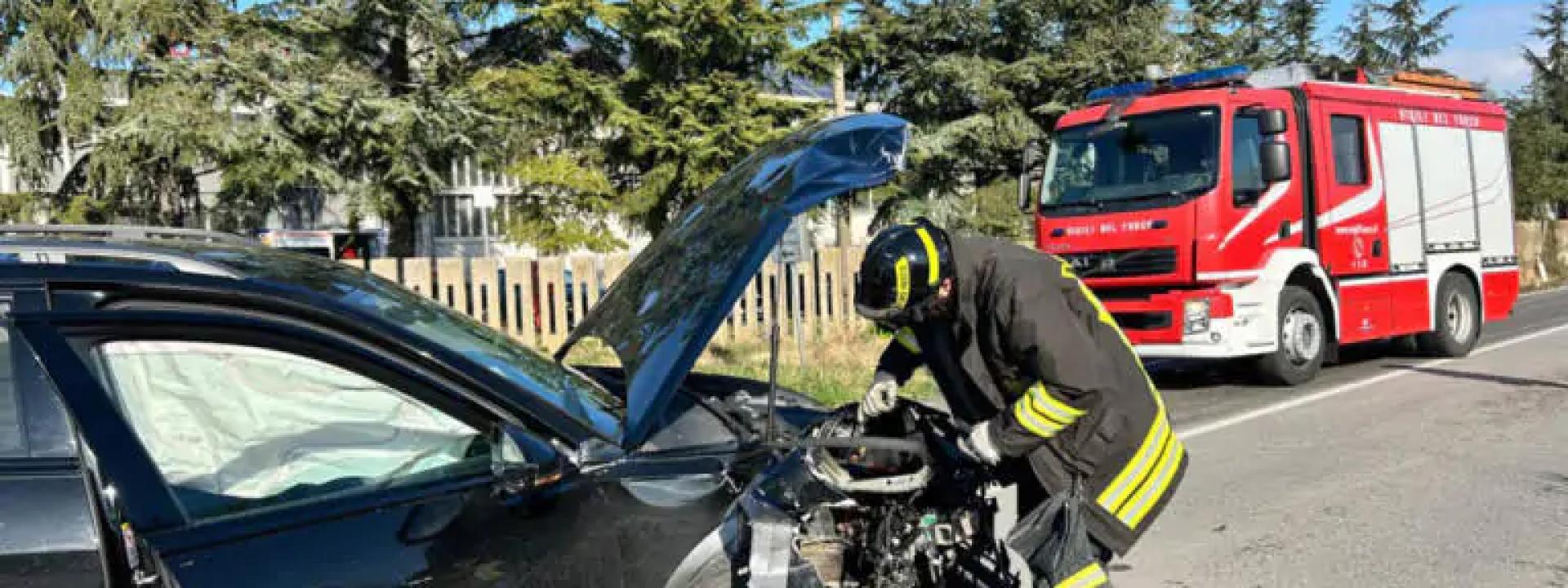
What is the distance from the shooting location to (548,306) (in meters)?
10.8

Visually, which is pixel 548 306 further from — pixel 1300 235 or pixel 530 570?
pixel 530 570

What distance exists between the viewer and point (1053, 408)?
2.78 meters

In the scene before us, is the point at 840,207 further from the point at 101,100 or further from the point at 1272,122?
the point at 101,100

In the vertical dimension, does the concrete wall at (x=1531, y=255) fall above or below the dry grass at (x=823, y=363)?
above

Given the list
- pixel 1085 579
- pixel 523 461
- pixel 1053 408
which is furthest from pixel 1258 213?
pixel 523 461

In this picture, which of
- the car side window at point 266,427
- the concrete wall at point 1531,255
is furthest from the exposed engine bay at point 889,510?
the concrete wall at point 1531,255

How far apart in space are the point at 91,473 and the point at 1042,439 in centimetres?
213

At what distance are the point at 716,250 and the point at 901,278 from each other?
1.60 ft

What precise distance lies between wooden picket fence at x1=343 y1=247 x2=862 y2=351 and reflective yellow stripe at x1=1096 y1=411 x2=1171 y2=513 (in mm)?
6501

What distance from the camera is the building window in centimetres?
965

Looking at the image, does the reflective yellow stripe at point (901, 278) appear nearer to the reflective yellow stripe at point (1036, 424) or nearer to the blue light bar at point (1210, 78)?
the reflective yellow stripe at point (1036, 424)

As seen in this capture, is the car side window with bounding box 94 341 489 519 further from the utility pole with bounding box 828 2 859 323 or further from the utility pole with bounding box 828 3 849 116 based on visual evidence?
the utility pole with bounding box 828 3 849 116

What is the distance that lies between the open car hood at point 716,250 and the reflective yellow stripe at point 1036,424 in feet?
2.33

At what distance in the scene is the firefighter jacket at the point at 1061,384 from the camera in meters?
2.78
